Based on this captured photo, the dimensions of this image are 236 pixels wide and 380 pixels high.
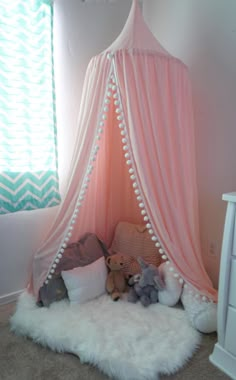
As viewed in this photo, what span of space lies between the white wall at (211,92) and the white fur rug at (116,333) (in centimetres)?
64

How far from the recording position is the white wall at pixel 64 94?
2119mm

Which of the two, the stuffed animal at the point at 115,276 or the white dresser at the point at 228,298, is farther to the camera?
the stuffed animal at the point at 115,276

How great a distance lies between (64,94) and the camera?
7.35 feet

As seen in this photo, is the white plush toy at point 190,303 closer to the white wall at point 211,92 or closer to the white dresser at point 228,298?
the white dresser at point 228,298

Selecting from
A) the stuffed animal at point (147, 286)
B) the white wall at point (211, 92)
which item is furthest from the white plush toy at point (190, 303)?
the white wall at point (211, 92)

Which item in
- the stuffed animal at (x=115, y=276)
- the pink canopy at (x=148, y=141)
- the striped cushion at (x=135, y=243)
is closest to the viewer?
the pink canopy at (x=148, y=141)

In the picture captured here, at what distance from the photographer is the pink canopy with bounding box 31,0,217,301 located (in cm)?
161

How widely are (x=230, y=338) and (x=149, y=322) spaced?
53 centimetres

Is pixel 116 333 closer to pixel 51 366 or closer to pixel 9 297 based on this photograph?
pixel 51 366

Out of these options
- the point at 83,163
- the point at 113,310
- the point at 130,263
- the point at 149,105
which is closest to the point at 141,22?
the point at 149,105

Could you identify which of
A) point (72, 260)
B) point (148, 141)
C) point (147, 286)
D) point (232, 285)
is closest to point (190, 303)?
point (147, 286)

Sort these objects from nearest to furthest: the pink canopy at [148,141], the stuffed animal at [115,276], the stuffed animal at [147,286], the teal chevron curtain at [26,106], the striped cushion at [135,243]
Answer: the pink canopy at [148,141]
the teal chevron curtain at [26,106]
the stuffed animal at [147,286]
the stuffed animal at [115,276]
the striped cushion at [135,243]

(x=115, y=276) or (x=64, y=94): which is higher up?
(x=64, y=94)

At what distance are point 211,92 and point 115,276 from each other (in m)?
1.63
